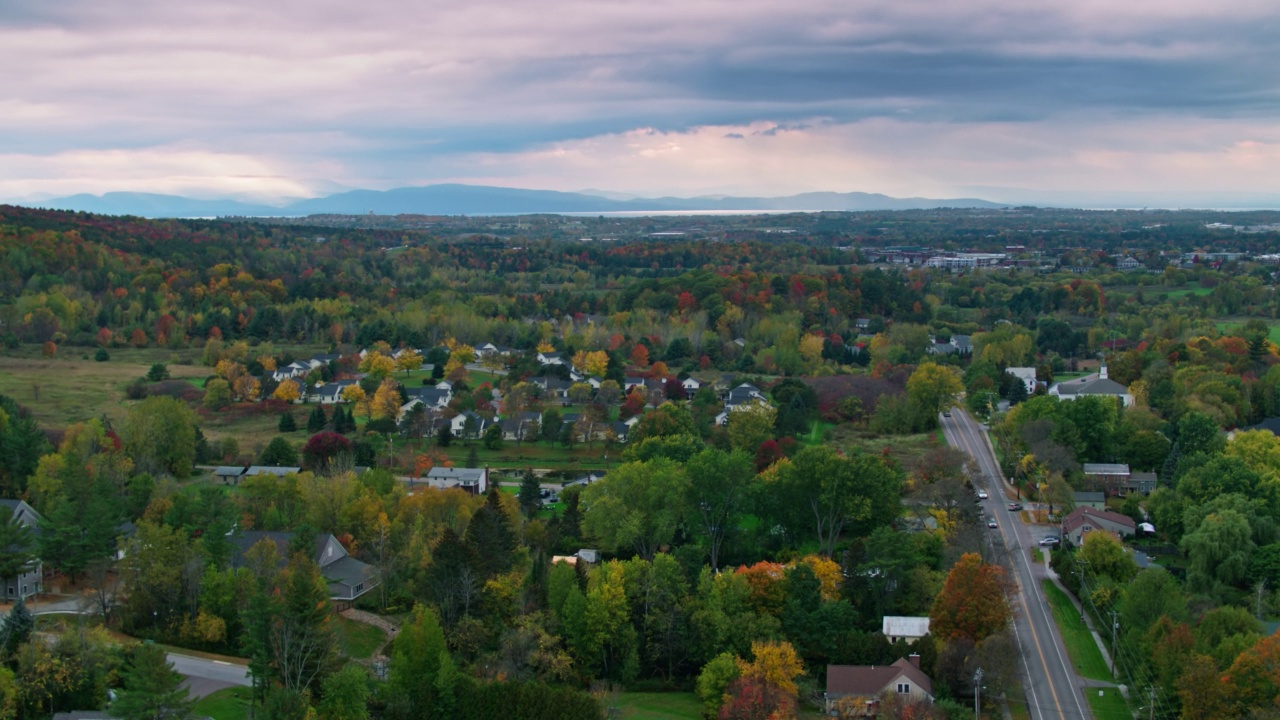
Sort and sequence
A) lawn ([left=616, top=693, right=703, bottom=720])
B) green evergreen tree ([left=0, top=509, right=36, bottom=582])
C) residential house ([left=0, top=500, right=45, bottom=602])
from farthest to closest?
residential house ([left=0, top=500, right=45, bottom=602]) < green evergreen tree ([left=0, top=509, right=36, bottom=582]) < lawn ([left=616, top=693, right=703, bottom=720])

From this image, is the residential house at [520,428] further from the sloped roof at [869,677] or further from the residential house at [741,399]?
the sloped roof at [869,677]

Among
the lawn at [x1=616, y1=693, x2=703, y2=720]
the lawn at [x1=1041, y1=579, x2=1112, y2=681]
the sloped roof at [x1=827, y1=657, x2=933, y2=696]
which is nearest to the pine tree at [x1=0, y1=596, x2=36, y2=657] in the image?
the lawn at [x1=616, y1=693, x2=703, y2=720]

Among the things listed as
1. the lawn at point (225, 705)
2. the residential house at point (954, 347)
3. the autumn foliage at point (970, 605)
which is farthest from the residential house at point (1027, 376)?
the lawn at point (225, 705)

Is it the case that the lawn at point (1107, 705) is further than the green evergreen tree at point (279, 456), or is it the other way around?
the green evergreen tree at point (279, 456)

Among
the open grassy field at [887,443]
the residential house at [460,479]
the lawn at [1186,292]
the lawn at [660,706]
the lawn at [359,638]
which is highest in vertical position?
the lawn at [1186,292]

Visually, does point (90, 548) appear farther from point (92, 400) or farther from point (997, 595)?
point (92, 400)

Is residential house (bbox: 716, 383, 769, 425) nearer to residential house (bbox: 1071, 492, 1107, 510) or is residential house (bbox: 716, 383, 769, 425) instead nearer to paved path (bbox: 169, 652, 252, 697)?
residential house (bbox: 1071, 492, 1107, 510)
